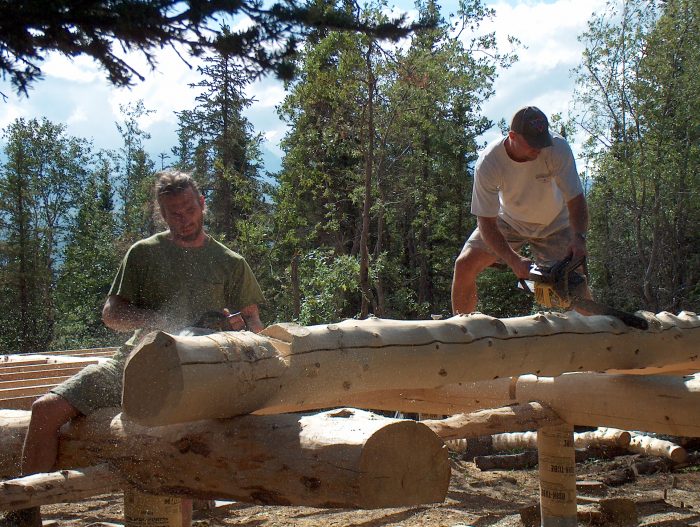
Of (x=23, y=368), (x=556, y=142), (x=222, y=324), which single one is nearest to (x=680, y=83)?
(x=556, y=142)

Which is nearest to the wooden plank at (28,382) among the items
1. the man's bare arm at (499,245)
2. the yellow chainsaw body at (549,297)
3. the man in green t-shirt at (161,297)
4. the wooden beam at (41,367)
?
the wooden beam at (41,367)

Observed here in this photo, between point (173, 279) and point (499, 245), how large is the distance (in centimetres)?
236

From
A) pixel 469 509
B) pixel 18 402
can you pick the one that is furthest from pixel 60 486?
pixel 469 509

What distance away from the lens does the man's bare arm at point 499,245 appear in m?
4.80

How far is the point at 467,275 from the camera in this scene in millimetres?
5500

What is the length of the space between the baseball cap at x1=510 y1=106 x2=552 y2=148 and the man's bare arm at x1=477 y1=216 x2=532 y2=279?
2.03 ft

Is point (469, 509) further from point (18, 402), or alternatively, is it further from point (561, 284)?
point (18, 402)

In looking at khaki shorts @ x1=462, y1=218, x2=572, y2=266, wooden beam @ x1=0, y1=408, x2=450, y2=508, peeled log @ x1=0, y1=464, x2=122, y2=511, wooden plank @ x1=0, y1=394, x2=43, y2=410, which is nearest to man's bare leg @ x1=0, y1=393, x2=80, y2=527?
peeled log @ x1=0, y1=464, x2=122, y2=511

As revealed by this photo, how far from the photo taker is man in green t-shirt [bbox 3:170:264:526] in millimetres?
3262

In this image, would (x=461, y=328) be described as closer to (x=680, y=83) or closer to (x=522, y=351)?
(x=522, y=351)

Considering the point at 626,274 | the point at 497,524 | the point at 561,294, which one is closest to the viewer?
the point at 561,294

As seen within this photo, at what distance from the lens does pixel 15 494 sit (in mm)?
2863

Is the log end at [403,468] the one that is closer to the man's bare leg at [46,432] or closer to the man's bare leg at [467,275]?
the man's bare leg at [46,432]

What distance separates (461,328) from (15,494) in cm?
207
